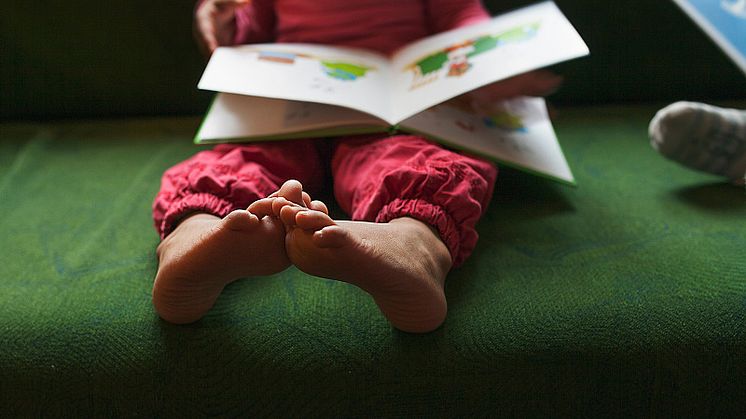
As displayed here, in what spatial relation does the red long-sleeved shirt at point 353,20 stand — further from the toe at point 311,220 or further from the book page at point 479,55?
the toe at point 311,220

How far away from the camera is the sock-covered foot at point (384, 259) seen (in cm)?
50

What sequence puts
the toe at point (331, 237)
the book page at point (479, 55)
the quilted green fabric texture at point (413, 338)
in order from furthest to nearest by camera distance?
the book page at point (479, 55)
the quilted green fabric texture at point (413, 338)
the toe at point (331, 237)

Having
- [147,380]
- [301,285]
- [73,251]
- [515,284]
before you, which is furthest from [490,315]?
[73,251]

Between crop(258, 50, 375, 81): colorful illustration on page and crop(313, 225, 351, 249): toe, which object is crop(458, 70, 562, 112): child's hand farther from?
crop(313, 225, 351, 249): toe

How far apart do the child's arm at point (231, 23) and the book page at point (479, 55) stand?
24cm

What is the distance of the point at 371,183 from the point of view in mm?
679

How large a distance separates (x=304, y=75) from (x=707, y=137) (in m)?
0.52

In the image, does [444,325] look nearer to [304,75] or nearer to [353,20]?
[304,75]

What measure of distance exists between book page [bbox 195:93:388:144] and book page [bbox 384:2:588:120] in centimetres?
6

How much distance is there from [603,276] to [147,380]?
48 cm

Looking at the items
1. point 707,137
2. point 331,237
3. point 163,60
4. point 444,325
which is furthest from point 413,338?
point 163,60

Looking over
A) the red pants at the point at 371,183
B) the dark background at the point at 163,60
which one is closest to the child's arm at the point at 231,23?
the dark background at the point at 163,60

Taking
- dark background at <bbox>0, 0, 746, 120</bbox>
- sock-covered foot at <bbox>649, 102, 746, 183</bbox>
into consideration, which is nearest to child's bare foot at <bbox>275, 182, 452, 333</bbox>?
sock-covered foot at <bbox>649, 102, 746, 183</bbox>

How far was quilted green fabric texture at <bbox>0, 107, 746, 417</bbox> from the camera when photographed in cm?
59
